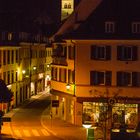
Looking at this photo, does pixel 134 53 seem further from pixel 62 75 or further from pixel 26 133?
pixel 26 133

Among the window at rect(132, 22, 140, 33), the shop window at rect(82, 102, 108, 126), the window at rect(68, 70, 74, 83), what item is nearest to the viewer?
the window at rect(132, 22, 140, 33)

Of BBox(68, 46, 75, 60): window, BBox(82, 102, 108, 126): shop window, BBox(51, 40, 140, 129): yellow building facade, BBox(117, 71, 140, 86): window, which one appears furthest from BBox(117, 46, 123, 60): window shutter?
BBox(82, 102, 108, 126): shop window

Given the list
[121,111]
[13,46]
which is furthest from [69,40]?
[13,46]

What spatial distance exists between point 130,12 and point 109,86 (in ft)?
30.8

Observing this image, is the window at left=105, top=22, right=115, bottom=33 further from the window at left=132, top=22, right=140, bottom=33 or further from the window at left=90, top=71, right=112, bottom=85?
the window at left=90, top=71, right=112, bottom=85

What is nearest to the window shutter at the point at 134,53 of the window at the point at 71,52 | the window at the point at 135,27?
the window at the point at 135,27

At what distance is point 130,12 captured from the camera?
221 feet

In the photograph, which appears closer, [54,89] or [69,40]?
[69,40]

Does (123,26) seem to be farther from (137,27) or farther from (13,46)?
(13,46)

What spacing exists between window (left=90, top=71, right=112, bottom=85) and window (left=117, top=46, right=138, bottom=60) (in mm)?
2522

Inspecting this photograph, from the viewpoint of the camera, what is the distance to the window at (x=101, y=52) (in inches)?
2613

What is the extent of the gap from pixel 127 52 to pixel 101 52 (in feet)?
10.2

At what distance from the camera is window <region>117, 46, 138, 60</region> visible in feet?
216

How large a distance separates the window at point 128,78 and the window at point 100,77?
3.92ft
